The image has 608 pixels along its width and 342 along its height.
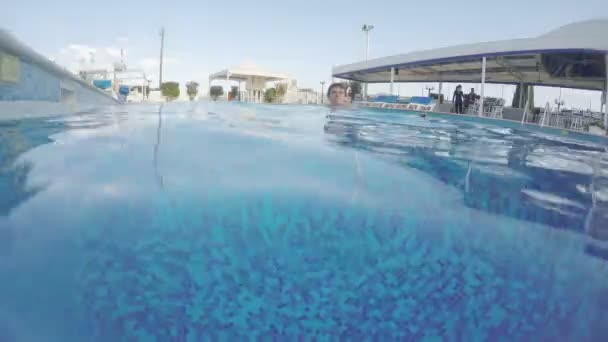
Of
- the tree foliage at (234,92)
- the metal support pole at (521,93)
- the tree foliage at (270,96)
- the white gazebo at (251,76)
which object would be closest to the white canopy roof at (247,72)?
the white gazebo at (251,76)

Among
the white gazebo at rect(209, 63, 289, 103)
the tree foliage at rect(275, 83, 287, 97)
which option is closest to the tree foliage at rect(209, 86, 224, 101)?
the white gazebo at rect(209, 63, 289, 103)

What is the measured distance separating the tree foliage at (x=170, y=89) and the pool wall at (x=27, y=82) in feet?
78.9

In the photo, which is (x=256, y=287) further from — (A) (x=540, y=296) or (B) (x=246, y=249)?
(A) (x=540, y=296)

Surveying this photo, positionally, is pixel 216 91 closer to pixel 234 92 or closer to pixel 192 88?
pixel 234 92

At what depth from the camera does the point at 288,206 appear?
1.75m

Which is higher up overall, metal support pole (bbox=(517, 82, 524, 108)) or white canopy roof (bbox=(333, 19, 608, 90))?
white canopy roof (bbox=(333, 19, 608, 90))

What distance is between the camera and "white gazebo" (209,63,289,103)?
71.3 ft

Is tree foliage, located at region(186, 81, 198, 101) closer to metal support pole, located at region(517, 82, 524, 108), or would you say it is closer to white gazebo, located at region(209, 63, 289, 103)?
white gazebo, located at region(209, 63, 289, 103)

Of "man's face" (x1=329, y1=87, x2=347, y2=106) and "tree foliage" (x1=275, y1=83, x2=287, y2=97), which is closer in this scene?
"man's face" (x1=329, y1=87, x2=347, y2=106)

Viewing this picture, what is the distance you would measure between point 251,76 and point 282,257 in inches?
902

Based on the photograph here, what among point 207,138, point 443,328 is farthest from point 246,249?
point 207,138

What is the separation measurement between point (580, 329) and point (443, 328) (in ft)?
1.49

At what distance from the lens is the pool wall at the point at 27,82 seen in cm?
464

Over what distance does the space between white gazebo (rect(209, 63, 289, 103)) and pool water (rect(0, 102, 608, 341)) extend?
66.2 ft
